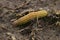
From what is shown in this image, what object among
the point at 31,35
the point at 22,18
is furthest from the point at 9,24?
the point at 31,35

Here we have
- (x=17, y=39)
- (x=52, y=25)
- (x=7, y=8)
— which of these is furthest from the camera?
(x=7, y=8)

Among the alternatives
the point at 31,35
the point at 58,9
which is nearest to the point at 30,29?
the point at 31,35

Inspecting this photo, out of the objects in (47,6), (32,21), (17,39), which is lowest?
(17,39)

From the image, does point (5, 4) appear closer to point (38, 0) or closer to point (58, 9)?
point (38, 0)

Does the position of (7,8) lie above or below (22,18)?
above

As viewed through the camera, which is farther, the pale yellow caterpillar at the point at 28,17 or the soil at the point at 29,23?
the pale yellow caterpillar at the point at 28,17

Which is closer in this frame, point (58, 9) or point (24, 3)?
point (58, 9)

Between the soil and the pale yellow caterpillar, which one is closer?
the soil

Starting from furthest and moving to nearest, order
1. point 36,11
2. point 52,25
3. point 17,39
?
point 36,11, point 52,25, point 17,39
